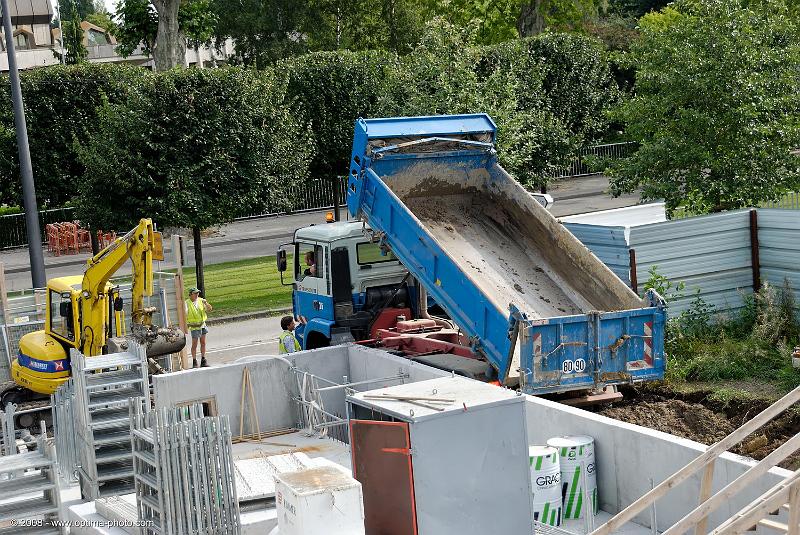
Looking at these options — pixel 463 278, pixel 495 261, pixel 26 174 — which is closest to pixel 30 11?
pixel 26 174

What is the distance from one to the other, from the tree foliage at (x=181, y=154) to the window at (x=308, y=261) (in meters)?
8.79

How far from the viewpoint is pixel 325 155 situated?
Result: 3584 cm

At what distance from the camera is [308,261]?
61.0 ft

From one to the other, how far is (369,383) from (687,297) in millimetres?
6403

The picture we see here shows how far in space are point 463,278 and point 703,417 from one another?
3543 millimetres

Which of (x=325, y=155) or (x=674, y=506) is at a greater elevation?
(x=325, y=155)

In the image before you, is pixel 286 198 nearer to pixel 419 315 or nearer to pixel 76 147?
pixel 76 147

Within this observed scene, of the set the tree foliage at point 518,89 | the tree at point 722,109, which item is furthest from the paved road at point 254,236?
the tree at point 722,109

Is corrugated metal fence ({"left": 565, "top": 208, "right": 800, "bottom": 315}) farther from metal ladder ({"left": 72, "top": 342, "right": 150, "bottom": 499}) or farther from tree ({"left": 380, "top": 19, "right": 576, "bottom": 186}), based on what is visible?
metal ladder ({"left": 72, "top": 342, "right": 150, "bottom": 499})

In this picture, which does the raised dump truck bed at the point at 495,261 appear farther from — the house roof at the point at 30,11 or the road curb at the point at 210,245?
the house roof at the point at 30,11

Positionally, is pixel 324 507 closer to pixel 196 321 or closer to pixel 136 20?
pixel 196 321

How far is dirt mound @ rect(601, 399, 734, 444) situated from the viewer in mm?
13297

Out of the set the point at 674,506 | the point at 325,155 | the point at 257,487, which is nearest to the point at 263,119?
the point at 325,155

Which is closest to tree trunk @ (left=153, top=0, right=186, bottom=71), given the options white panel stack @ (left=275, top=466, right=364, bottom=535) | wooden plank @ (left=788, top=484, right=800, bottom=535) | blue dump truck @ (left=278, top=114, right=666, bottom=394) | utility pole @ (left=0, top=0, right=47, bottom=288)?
utility pole @ (left=0, top=0, right=47, bottom=288)
